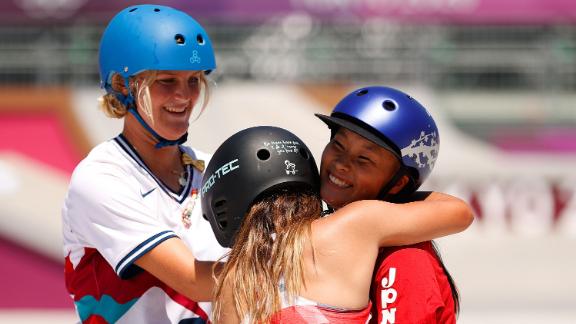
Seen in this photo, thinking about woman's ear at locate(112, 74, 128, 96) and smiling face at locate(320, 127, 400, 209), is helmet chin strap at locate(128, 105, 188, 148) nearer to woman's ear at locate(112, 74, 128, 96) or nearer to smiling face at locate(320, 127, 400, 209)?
woman's ear at locate(112, 74, 128, 96)

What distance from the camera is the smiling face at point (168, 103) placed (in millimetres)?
3320

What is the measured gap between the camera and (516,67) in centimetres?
1534

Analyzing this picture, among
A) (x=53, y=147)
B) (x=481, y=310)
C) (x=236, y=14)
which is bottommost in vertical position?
(x=481, y=310)

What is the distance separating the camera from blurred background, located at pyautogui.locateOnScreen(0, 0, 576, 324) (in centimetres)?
1091

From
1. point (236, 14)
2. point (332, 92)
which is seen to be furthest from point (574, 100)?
point (236, 14)

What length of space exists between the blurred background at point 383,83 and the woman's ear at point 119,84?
289 inches

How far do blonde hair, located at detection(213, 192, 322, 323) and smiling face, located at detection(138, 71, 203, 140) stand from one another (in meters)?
0.64

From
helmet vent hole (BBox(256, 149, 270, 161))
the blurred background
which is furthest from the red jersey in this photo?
the blurred background

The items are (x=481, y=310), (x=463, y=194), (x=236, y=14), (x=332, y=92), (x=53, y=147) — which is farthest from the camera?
(x=236, y=14)

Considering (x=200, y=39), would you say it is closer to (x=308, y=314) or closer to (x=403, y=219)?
(x=403, y=219)

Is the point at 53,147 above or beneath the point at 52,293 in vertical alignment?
above

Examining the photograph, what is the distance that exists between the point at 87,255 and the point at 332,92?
11.7 meters

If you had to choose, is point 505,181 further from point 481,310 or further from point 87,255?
point 87,255

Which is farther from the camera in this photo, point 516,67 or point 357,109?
point 516,67
